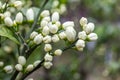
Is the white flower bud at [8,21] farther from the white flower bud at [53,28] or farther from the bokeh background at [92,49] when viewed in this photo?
the bokeh background at [92,49]

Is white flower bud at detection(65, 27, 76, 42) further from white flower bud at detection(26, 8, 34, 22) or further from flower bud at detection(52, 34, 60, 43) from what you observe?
white flower bud at detection(26, 8, 34, 22)

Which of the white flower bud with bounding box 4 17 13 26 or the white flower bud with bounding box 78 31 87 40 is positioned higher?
the white flower bud with bounding box 4 17 13 26

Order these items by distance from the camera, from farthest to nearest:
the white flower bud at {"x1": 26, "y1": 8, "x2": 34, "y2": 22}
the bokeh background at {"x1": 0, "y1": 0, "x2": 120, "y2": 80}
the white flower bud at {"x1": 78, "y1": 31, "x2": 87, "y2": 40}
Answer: the bokeh background at {"x1": 0, "y1": 0, "x2": 120, "y2": 80}
the white flower bud at {"x1": 26, "y1": 8, "x2": 34, "y2": 22}
the white flower bud at {"x1": 78, "y1": 31, "x2": 87, "y2": 40}

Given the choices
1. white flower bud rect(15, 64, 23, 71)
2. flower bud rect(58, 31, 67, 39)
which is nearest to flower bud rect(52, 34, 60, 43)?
flower bud rect(58, 31, 67, 39)

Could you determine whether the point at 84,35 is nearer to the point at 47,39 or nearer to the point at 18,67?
the point at 47,39

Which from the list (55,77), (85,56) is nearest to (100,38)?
(85,56)

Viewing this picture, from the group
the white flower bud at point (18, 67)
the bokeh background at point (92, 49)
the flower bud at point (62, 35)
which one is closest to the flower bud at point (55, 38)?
the flower bud at point (62, 35)

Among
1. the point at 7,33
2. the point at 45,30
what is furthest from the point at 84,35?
the point at 7,33

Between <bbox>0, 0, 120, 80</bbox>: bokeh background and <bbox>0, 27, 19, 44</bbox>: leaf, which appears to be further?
<bbox>0, 0, 120, 80</bbox>: bokeh background

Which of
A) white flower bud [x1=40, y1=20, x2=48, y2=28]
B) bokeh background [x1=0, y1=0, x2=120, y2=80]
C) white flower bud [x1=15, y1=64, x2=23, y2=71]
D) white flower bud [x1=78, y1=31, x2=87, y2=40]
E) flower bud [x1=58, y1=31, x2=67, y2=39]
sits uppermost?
white flower bud [x1=40, y1=20, x2=48, y2=28]

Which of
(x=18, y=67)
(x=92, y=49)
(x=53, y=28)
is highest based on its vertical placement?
(x=53, y=28)

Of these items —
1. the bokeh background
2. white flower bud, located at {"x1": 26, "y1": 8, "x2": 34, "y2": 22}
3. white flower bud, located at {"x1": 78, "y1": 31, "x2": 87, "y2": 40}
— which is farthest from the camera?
the bokeh background
